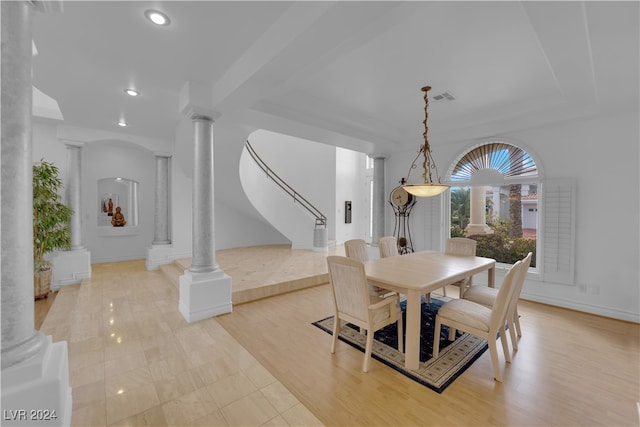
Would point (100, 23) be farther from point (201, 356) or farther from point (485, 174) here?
point (485, 174)

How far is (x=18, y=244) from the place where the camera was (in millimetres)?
1405

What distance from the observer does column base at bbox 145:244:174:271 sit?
597 centimetres

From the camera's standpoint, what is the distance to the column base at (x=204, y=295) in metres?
3.40

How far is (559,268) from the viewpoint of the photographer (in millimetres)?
4098

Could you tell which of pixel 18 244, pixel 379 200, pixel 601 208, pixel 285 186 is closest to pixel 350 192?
pixel 285 186

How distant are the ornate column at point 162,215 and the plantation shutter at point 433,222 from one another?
18.9 ft

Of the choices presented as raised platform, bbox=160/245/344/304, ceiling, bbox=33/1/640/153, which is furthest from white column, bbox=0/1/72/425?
raised platform, bbox=160/245/344/304

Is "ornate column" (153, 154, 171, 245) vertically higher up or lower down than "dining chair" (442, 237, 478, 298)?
higher up

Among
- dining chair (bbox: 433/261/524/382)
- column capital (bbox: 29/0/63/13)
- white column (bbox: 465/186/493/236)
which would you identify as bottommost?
dining chair (bbox: 433/261/524/382)

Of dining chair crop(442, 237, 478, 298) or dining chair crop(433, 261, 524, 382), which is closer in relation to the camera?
dining chair crop(433, 261, 524, 382)

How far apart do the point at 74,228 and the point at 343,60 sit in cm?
577

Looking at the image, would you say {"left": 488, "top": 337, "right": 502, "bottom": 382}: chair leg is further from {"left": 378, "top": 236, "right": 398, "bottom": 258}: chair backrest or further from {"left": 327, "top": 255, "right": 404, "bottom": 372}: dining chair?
{"left": 378, "top": 236, "right": 398, "bottom": 258}: chair backrest

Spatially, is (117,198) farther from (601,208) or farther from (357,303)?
(601,208)

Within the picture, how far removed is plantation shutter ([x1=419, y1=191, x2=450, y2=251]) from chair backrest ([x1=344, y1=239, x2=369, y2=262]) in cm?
228
